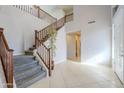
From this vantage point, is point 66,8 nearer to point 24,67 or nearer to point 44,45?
point 44,45

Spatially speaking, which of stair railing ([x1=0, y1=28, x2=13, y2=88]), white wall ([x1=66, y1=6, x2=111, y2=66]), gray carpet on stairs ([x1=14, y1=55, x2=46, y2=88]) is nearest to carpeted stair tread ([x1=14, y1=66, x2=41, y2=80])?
gray carpet on stairs ([x1=14, y1=55, x2=46, y2=88])

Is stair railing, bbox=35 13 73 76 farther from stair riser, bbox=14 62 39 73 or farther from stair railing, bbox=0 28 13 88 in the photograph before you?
stair railing, bbox=0 28 13 88

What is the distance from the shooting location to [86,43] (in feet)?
31.8

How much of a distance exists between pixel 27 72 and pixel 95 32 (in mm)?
5376

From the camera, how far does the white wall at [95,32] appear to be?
28.1 feet

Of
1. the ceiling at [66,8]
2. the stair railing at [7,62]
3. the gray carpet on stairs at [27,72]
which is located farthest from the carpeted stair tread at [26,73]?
the ceiling at [66,8]

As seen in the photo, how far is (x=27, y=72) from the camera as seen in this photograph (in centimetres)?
505

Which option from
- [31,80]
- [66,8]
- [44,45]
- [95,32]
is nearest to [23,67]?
[31,80]

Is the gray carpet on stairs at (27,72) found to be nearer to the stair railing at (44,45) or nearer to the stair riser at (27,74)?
the stair riser at (27,74)

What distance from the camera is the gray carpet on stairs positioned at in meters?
4.45

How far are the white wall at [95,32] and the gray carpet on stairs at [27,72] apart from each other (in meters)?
→ 4.09

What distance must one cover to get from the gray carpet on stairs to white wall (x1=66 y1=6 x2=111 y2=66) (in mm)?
4086

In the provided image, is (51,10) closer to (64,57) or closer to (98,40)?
(64,57)
